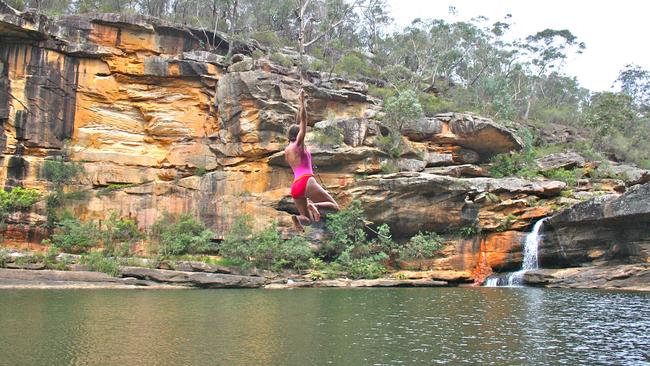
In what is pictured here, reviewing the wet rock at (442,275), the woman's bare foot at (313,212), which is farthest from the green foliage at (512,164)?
the woman's bare foot at (313,212)

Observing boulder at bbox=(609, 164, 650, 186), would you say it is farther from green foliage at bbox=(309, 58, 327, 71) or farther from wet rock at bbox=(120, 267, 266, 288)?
wet rock at bbox=(120, 267, 266, 288)

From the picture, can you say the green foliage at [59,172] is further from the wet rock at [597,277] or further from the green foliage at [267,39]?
the wet rock at [597,277]

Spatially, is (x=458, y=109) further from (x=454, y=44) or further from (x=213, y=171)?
(x=213, y=171)

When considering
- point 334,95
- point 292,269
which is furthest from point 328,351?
point 334,95

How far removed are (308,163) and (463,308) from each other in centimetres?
1350

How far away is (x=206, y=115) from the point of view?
119 feet

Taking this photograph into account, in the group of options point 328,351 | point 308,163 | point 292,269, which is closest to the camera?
point 308,163

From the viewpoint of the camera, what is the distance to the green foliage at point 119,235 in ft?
99.9

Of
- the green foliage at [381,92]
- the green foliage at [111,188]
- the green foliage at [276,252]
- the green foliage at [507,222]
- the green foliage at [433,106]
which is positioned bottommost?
the green foliage at [276,252]

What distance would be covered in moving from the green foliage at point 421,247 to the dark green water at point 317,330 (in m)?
9.08

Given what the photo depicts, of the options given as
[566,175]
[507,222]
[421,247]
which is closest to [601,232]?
[507,222]

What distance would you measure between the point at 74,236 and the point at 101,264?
154 inches

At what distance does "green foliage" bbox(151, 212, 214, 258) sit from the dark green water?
801cm

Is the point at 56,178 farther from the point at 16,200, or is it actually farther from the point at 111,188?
the point at 111,188
